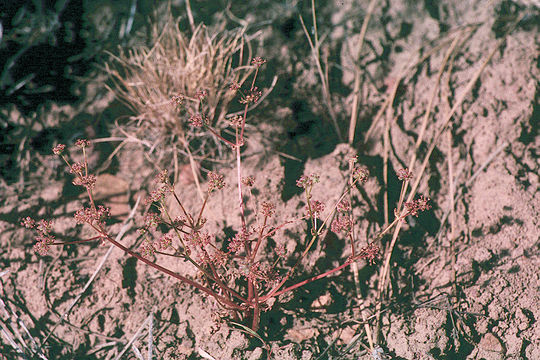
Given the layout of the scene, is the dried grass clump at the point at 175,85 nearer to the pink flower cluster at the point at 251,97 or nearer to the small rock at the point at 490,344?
the pink flower cluster at the point at 251,97

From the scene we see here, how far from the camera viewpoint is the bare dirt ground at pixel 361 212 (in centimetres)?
214

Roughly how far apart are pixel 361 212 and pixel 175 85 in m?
1.41

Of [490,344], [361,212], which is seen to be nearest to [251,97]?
[361,212]

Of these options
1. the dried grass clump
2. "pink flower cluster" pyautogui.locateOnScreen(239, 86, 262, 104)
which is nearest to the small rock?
"pink flower cluster" pyautogui.locateOnScreen(239, 86, 262, 104)

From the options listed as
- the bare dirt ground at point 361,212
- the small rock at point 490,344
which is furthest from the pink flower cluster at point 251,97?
the small rock at point 490,344

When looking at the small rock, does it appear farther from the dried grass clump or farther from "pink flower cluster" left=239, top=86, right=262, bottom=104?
the dried grass clump

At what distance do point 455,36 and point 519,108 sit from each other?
0.73 meters

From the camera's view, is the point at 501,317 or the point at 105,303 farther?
the point at 105,303

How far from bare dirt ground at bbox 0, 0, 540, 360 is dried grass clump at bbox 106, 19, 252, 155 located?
209 millimetres

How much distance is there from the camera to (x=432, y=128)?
2660 mm

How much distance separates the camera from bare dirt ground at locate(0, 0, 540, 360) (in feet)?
7.03

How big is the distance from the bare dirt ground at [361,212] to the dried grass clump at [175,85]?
209mm

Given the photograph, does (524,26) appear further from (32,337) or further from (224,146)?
(32,337)

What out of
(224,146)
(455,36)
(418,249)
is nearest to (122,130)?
(224,146)
